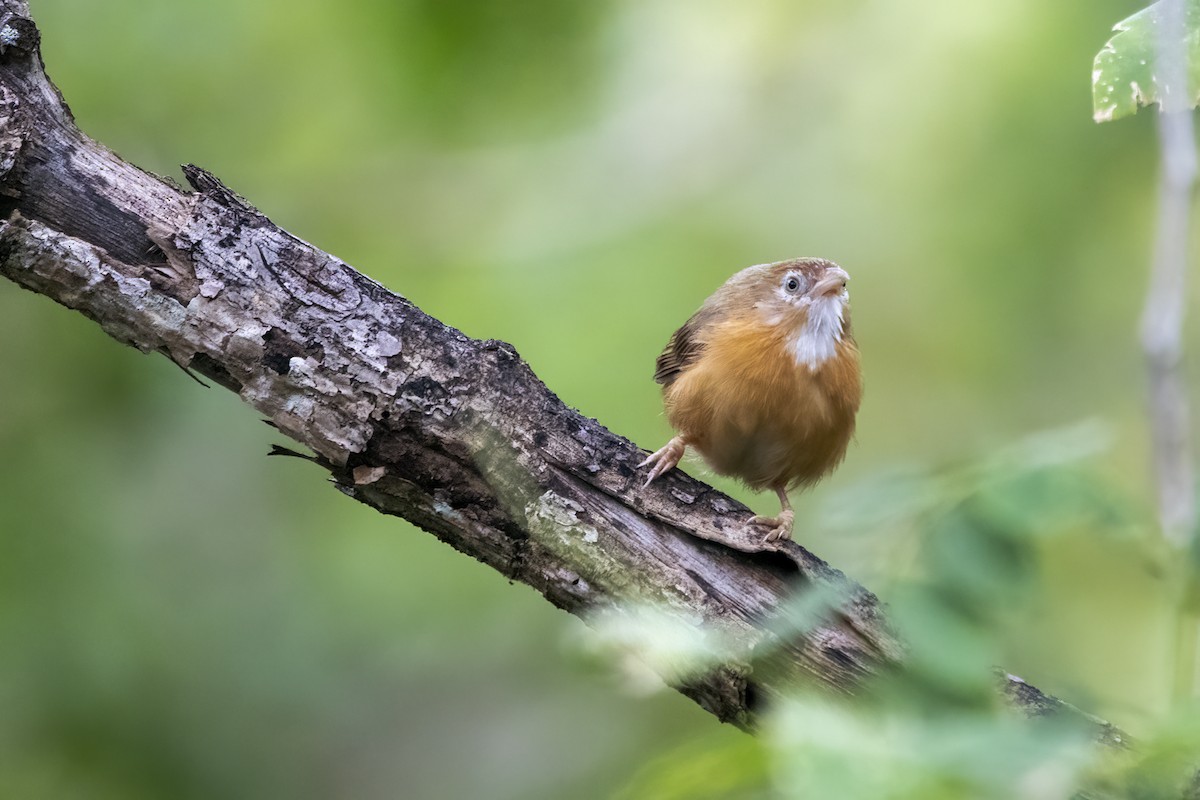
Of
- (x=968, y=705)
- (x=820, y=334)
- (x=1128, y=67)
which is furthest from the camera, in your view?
(x=820, y=334)

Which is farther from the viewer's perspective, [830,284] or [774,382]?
[830,284]

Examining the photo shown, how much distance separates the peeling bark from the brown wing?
6.11ft

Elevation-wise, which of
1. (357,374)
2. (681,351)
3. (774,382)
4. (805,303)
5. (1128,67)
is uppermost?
(805,303)

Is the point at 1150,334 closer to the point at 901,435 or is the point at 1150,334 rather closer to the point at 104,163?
the point at 104,163

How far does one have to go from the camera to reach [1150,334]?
211 centimetres

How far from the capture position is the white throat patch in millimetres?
4910

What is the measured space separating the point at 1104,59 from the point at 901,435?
259 inches

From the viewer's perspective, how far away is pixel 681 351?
5.30 meters

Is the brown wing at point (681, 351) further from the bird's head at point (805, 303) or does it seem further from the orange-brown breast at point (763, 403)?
the bird's head at point (805, 303)

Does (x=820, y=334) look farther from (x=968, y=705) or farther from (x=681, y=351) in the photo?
(x=968, y=705)

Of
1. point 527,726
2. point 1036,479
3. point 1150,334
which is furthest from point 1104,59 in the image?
point 527,726

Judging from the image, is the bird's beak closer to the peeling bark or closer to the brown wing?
the brown wing

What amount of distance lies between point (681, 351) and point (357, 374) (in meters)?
2.38

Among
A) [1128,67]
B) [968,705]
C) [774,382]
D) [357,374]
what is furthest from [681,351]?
[968,705]
